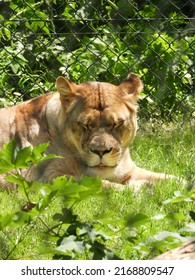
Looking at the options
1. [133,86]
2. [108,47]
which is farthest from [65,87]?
[108,47]

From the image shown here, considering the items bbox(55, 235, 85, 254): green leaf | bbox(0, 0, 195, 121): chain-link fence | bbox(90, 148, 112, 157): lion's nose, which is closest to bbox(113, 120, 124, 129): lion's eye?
bbox(90, 148, 112, 157): lion's nose

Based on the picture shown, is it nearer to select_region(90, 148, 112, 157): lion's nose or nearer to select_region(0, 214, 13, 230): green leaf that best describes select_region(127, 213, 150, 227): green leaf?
select_region(0, 214, 13, 230): green leaf

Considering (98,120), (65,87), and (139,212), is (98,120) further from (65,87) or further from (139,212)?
(139,212)

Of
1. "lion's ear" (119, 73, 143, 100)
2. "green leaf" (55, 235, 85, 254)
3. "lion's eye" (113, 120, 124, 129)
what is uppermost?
"green leaf" (55, 235, 85, 254)

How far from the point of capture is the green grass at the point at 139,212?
2275 millimetres

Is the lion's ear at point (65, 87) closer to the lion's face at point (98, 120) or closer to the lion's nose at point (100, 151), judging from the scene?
the lion's face at point (98, 120)

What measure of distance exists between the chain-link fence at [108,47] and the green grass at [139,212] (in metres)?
0.33

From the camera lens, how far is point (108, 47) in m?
4.73

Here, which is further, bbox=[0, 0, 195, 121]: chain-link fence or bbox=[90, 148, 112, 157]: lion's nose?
bbox=[0, 0, 195, 121]: chain-link fence

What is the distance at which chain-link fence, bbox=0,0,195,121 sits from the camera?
185 inches

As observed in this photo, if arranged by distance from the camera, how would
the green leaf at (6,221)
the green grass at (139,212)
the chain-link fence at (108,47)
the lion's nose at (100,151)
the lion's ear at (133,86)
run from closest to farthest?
the green leaf at (6,221), the green grass at (139,212), the lion's nose at (100,151), the lion's ear at (133,86), the chain-link fence at (108,47)

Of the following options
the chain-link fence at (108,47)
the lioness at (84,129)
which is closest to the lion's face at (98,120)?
the lioness at (84,129)

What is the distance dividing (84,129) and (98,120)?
72 mm

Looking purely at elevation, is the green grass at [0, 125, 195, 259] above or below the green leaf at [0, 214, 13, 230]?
below
